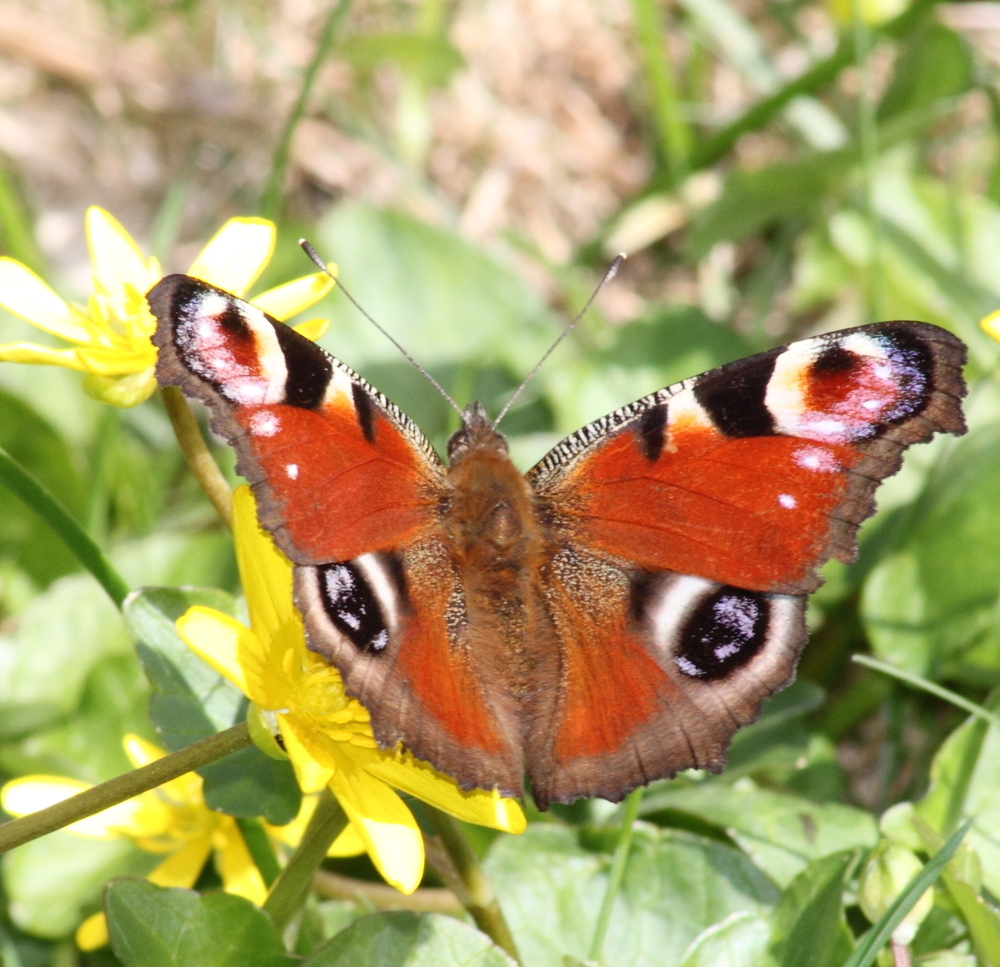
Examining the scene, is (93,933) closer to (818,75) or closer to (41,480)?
(41,480)

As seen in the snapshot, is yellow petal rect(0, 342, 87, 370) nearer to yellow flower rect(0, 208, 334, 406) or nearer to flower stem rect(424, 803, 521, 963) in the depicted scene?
yellow flower rect(0, 208, 334, 406)

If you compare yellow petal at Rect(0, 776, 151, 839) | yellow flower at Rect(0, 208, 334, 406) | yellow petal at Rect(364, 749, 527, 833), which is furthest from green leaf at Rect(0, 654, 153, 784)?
yellow petal at Rect(364, 749, 527, 833)

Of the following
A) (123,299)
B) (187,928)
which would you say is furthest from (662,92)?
(187,928)

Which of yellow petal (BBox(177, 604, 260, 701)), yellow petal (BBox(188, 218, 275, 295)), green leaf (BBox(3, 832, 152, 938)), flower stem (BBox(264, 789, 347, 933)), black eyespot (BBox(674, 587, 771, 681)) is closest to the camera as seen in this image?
yellow petal (BBox(177, 604, 260, 701))

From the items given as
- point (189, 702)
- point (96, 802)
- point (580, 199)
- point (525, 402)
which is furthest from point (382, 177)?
point (96, 802)

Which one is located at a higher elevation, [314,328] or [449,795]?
[314,328]

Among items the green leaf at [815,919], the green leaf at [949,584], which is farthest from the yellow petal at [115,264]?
the green leaf at [949,584]

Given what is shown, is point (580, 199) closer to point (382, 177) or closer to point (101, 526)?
point (382, 177)
